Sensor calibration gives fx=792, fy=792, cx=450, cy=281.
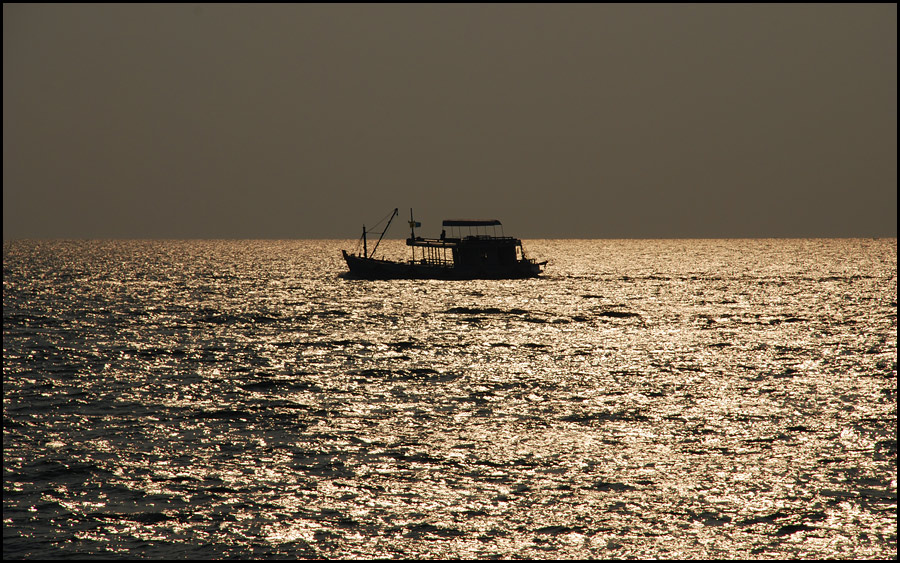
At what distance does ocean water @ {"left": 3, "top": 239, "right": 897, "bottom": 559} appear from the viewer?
19.2 meters

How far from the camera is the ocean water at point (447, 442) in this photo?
19156mm

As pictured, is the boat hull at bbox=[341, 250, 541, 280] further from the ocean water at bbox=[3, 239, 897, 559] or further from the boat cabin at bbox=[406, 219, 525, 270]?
the ocean water at bbox=[3, 239, 897, 559]

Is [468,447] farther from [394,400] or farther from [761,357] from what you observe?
[761,357]

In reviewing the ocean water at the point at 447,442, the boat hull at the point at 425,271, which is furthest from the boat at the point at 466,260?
the ocean water at the point at 447,442

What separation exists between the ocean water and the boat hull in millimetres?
50736

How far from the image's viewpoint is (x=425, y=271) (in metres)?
116

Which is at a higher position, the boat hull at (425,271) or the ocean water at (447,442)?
the boat hull at (425,271)

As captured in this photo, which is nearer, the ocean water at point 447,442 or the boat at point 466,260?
the ocean water at point 447,442

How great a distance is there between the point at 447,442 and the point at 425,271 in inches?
3492

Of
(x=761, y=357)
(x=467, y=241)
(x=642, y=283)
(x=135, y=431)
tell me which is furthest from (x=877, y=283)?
(x=135, y=431)

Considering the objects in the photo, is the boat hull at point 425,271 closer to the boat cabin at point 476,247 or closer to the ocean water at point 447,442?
the boat cabin at point 476,247

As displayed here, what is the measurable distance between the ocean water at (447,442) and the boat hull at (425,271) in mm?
50736

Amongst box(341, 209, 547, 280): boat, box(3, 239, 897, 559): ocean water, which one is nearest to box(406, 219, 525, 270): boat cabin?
box(341, 209, 547, 280): boat

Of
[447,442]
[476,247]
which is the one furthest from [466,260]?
[447,442]
